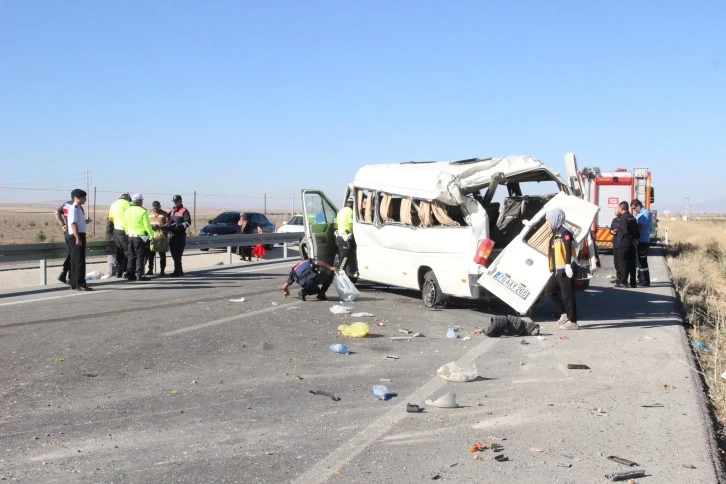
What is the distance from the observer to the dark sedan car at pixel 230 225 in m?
31.9

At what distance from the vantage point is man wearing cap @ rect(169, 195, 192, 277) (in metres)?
18.0

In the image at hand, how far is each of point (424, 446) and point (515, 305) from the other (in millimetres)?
5622

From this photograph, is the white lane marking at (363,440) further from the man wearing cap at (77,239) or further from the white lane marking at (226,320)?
the man wearing cap at (77,239)

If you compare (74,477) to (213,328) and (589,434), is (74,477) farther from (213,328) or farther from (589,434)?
(213,328)

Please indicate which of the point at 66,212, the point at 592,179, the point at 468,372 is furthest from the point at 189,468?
the point at 592,179

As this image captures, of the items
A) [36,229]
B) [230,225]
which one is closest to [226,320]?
[230,225]

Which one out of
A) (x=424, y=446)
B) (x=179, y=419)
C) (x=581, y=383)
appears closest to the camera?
(x=424, y=446)

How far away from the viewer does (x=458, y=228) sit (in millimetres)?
11906

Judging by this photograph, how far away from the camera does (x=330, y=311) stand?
12594mm

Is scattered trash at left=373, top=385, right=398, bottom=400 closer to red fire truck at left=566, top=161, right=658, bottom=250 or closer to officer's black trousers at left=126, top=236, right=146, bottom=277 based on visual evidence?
officer's black trousers at left=126, top=236, right=146, bottom=277

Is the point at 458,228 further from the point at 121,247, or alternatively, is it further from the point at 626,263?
the point at 121,247

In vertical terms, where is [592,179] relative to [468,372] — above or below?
above

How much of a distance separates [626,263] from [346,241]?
6286 millimetres

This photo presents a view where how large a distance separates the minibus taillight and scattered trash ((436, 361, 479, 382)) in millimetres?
3361
